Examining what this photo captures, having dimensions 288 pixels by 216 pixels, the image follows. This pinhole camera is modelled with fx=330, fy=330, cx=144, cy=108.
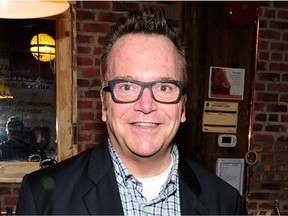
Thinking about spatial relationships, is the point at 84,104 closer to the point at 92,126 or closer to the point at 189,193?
the point at 92,126

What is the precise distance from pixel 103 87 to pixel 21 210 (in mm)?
548

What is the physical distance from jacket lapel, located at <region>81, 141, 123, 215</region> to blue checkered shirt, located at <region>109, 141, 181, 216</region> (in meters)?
0.03

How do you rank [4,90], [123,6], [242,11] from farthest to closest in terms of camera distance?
[242,11] < [123,6] < [4,90]

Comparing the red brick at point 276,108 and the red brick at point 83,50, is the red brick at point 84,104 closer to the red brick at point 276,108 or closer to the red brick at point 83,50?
the red brick at point 83,50

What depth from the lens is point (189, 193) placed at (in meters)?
1.36

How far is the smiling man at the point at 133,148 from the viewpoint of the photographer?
1199mm

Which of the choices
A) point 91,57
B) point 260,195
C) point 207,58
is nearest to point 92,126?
point 91,57

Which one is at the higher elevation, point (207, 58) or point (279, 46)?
point (279, 46)

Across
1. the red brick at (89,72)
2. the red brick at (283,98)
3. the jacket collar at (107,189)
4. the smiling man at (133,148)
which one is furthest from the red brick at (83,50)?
the red brick at (283,98)

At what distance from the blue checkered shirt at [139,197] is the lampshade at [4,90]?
4.09 ft

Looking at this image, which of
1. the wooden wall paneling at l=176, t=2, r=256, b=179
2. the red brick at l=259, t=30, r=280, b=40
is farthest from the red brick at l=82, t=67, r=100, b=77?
the red brick at l=259, t=30, r=280, b=40

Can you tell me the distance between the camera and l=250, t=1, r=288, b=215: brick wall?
2.59 m

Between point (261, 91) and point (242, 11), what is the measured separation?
637 mm

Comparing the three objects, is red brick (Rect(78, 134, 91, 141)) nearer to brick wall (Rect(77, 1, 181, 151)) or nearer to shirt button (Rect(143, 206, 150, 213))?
brick wall (Rect(77, 1, 181, 151))
